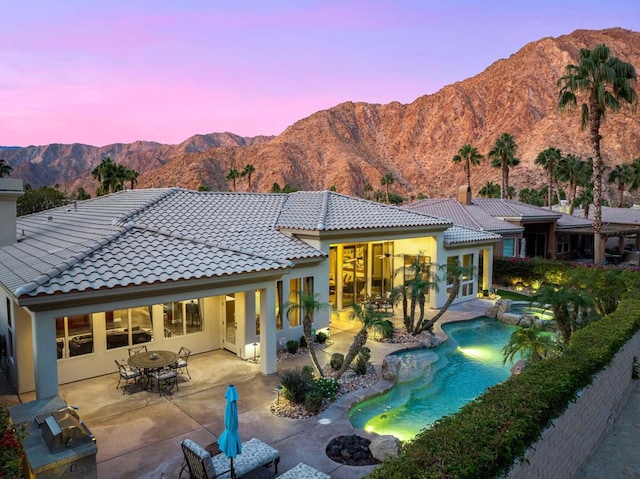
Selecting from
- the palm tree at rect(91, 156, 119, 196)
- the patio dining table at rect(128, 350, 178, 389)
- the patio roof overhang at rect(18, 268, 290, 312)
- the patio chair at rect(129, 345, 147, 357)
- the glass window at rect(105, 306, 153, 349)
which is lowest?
the patio chair at rect(129, 345, 147, 357)

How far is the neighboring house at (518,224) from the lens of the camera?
30562 millimetres

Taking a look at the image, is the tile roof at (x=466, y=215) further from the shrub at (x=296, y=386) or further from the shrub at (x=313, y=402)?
the shrub at (x=313, y=402)

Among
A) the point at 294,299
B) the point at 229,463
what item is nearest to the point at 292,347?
the point at 294,299

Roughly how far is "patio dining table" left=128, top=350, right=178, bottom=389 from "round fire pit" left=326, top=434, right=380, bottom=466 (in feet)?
16.0

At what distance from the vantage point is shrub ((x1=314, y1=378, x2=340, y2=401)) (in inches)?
418

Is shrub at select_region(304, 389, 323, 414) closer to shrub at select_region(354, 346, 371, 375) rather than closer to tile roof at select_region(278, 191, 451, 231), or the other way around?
shrub at select_region(354, 346, 371, 375)

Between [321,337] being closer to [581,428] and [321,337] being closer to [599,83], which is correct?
[581,428]

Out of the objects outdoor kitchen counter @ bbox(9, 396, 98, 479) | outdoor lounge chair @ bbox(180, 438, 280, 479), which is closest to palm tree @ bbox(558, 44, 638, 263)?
outdoor lounge chair @ bbox(180, 438, 280, 479)

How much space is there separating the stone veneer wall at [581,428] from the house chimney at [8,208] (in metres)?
16.4

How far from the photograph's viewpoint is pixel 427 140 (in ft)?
451

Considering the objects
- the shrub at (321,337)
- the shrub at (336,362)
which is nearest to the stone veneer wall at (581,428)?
the shrub at (336,362)

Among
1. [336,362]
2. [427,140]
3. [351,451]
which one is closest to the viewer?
[351,451]

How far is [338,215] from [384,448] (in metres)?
11.6

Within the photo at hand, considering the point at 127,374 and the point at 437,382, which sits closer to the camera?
the point at 127,374
